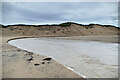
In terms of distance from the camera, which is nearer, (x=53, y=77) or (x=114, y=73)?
(x=53, y=77)

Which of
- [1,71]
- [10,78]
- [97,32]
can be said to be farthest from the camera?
[97,32]

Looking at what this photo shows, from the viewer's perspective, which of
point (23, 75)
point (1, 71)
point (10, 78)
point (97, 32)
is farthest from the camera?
point (97, 32)

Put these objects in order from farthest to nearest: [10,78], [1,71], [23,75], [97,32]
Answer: [97,32], [1,71], [23,75], [10,78]

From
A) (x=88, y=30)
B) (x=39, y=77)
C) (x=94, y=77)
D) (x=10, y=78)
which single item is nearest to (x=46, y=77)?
(x=39, y=77)

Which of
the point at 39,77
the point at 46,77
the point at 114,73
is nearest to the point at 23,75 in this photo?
the point at 39,77

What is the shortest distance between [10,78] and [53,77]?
134 cm

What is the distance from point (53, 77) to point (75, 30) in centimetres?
3462

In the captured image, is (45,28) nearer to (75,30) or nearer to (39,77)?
(75,30)

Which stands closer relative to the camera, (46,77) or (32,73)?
(46,77)

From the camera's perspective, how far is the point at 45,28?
36781 mm

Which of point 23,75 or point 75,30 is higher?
point 75,30

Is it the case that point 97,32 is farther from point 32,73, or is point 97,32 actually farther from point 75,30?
point 32,73

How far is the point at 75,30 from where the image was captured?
36.3 metres

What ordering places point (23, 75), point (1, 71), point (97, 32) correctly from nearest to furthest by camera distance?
point (23, 75)
point (1, 71)
point (97, 32)
